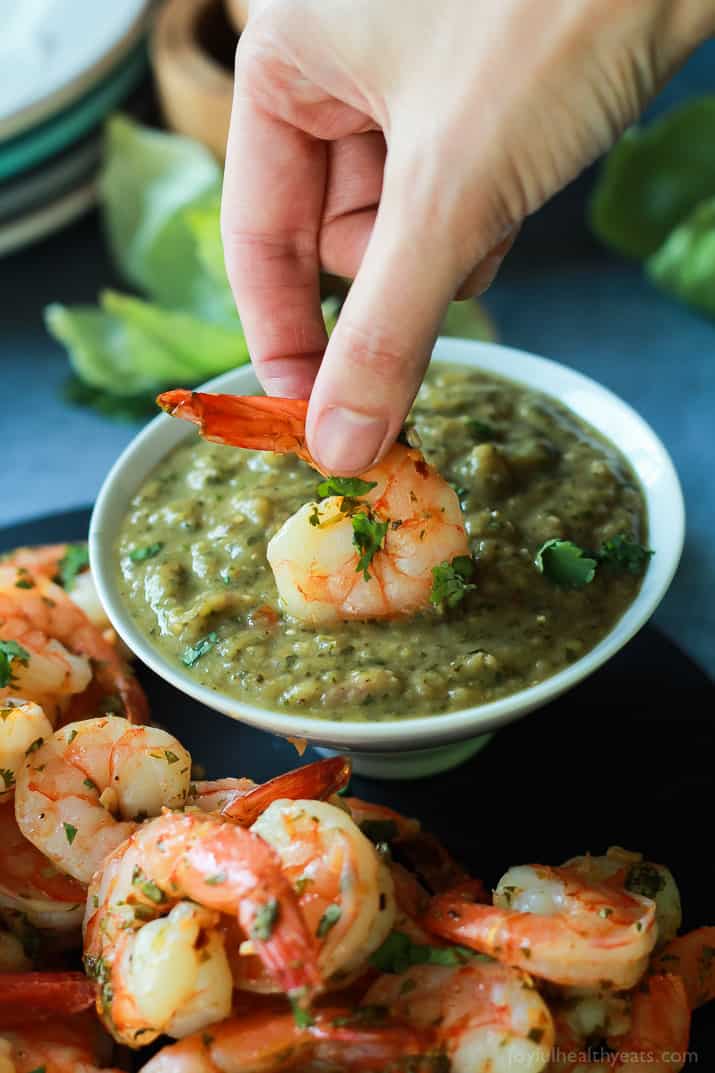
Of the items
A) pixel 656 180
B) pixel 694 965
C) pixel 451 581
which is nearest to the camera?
pixel 694 965

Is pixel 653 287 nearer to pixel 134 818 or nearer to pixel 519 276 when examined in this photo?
pixel 519 276

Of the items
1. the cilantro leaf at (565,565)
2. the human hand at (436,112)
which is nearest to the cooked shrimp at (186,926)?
the human hand at (436,112)

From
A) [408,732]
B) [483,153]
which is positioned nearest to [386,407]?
[483,153]

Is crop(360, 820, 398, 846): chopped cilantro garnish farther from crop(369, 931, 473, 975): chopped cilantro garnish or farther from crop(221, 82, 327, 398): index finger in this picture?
crop(221, 82, 327, 398): index finger

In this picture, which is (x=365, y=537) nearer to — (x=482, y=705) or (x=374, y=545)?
(x=374, y=545)

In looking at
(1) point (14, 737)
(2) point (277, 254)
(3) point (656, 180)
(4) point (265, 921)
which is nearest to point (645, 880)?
(4) point (265, 921)
